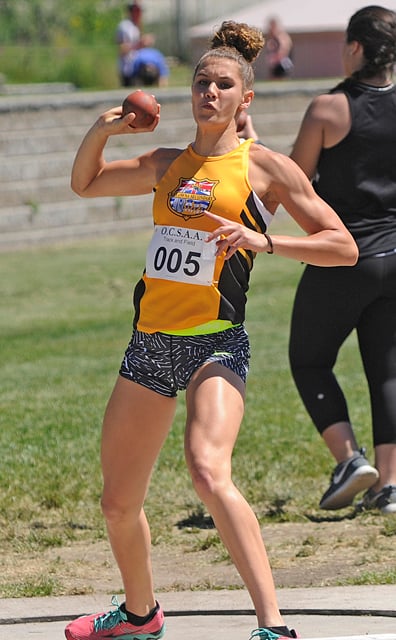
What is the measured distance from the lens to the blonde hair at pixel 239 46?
4.67 m

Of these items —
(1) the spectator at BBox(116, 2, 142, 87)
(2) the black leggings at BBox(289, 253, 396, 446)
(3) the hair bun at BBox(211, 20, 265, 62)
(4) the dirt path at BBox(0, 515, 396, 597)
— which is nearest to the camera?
(3) the hair bun at BBox(211, 20, 265, 62)

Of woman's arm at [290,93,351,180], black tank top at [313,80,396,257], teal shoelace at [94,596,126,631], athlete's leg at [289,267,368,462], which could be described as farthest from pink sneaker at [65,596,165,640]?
woman's arm at [290,93,351,180]

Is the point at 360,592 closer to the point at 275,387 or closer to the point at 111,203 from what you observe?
the point at 275,387

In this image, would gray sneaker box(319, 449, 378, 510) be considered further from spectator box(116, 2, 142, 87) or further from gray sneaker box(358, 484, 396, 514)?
spectator box(116, 2, 142, 87)

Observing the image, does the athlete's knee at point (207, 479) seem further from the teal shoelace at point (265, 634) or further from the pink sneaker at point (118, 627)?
the pink sneaker at point (118, 627)

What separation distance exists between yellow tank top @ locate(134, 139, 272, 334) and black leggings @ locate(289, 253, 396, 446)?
1693 mm

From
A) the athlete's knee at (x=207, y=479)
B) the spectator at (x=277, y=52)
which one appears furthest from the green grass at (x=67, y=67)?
the athlete's knee at (x=207, y=479)

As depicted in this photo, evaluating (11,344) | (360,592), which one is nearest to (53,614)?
(360,592)

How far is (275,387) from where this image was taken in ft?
30.6

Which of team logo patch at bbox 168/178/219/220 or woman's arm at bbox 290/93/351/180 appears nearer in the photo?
team logo patch at bbox 168/178/219/220

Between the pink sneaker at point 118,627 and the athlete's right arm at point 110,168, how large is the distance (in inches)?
60.3

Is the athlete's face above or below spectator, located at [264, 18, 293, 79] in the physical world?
above

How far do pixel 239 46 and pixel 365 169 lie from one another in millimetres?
1551

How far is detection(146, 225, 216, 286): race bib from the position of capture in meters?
4.47
